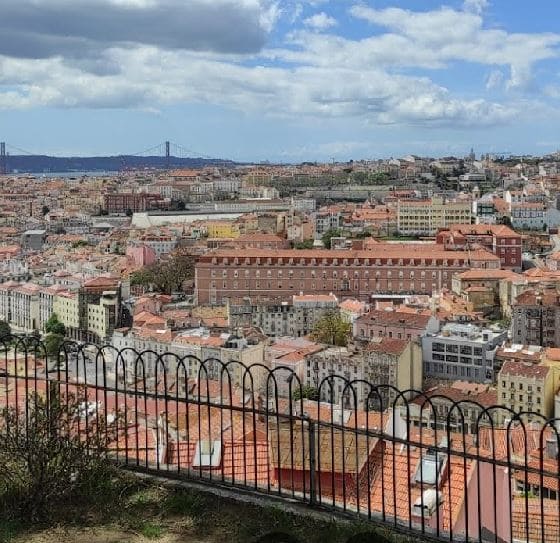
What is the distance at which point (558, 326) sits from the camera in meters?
19.8

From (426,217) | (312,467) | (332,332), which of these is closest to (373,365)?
(332,332)

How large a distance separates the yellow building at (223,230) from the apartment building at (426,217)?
8014mm

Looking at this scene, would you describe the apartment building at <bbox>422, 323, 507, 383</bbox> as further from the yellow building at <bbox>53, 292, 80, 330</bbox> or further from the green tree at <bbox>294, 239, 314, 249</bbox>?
the green tree at <bbox>294, 239, 314, 249</bbox>

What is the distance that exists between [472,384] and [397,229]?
23.7 meters

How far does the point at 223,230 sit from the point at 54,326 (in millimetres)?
17949

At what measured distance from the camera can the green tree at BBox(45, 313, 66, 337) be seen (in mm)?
24989

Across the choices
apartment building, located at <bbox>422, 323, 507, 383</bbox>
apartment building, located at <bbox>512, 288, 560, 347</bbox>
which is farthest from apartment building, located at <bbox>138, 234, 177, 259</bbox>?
apartment building, located at <bbox>422, 323, 507, 383</bbox>

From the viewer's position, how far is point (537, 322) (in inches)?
776

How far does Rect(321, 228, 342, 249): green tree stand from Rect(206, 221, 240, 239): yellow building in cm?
475

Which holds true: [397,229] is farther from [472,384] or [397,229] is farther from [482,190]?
[472,384]

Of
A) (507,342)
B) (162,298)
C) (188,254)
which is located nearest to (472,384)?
(507,342)

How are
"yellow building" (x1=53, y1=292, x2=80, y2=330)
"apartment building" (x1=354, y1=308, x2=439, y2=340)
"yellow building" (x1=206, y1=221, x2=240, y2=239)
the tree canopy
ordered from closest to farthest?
1. "apartment building" (x1=354, y1=308, x2=439, y2=340)
2. "yellow building" (x1=53, y1=292, x2=80, y2=330)
3. the tree canopy
4. "yellow building" (x1=206, y1=221, x2=240, y2=239)

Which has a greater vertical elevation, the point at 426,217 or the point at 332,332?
the point at 426,217

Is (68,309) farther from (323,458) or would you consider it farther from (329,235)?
(323,458)
